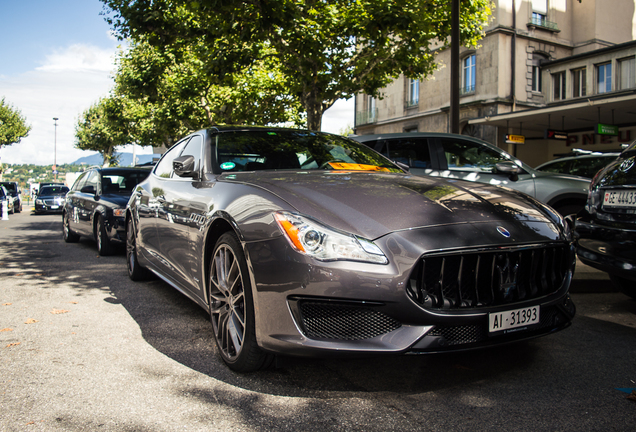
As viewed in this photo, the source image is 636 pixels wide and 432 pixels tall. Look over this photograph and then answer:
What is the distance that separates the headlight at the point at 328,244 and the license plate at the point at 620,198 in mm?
2397

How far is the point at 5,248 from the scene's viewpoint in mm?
9578

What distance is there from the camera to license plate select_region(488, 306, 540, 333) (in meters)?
2.51

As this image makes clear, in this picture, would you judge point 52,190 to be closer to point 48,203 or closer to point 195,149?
point 48,203

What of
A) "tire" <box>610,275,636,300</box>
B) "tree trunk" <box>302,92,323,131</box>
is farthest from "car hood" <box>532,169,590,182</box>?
"tree trunk" <box>302,92,323,131</box>

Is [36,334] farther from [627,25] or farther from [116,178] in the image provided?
[627,25]

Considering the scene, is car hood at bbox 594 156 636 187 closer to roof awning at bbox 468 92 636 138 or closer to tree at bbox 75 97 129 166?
roof awning at bbox 468 92 636 138

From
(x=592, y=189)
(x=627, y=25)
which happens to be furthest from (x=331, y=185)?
(x=627, y=25)

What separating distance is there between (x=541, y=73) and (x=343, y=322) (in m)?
26.3

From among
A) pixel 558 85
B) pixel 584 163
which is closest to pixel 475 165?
pixel 584 163

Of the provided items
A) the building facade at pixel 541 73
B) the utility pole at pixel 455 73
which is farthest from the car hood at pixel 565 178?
the building facade at pixel 541 73

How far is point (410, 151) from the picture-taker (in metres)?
7.74

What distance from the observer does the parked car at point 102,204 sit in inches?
313

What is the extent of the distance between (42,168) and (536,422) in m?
182

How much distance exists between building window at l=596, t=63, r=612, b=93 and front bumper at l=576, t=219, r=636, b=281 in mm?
21383
